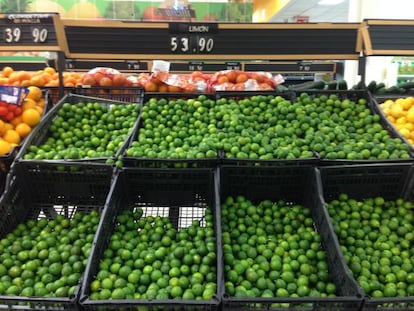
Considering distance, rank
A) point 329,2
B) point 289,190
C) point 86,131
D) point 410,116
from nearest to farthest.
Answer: point 289,190 < point 86,131 < point 410,116 < point 329,2

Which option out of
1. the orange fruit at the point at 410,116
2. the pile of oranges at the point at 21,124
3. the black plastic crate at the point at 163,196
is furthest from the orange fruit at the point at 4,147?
the orange fruit at the point at 410,116

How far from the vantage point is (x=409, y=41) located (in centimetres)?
271

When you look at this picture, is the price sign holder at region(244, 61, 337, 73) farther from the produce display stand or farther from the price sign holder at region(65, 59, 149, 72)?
the produce display stand

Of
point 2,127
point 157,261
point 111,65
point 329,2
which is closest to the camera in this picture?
point 157,261

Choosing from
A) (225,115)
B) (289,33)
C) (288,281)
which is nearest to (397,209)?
(288,281)

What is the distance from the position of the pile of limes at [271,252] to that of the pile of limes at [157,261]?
0.11 meters

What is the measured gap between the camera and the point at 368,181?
2199 millimetres

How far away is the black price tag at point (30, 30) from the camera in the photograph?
2.62m

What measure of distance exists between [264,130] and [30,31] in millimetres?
1848

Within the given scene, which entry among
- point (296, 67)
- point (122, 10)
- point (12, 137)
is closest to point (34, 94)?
point (12, 137)

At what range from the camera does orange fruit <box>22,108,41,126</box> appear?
249 cm

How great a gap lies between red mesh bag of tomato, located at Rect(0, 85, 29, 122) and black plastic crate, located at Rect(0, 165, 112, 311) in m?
0.54

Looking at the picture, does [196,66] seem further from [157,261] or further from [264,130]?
[157,261]

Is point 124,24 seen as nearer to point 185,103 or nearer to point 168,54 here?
point 168,54
